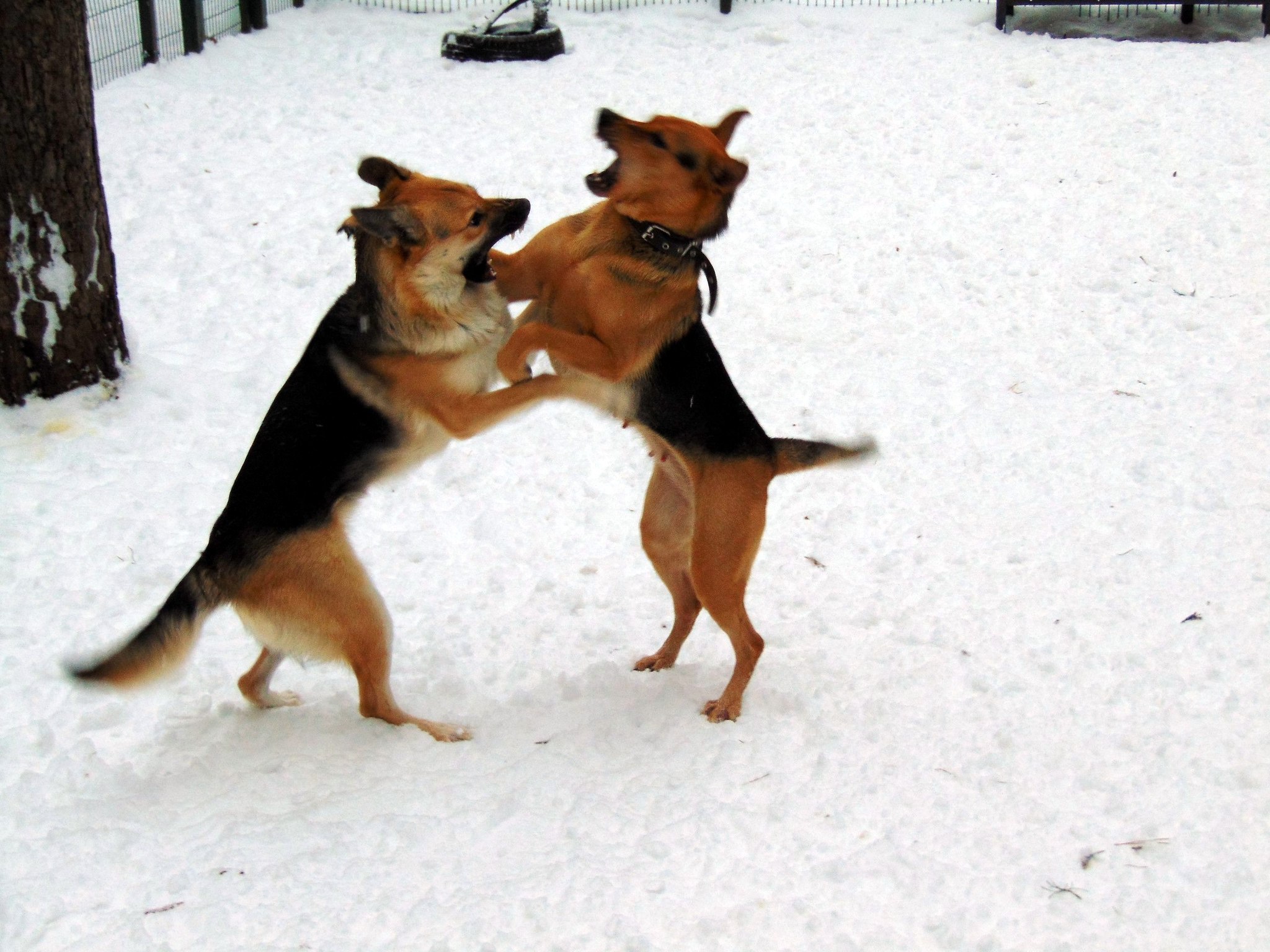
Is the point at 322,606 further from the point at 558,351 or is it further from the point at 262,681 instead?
the point at 558,351

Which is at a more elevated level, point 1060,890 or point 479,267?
point 479,267

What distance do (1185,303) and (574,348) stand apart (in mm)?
5899

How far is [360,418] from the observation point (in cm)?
446

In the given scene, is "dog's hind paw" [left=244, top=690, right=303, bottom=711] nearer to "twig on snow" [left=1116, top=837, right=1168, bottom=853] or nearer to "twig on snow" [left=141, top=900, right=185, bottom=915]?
"twig on snow" [left=141, top=900, right=185, bottom=915]

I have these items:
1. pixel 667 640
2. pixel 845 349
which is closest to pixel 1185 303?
pixel 845 349

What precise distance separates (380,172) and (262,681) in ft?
6.88

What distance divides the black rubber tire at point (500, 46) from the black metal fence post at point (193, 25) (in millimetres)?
2451

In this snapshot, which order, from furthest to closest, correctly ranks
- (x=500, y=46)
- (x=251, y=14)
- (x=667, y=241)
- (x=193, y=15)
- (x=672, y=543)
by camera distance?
(x=251, y=14)
(x=500, y=46)
(x=193, y=15)
(x=672, y=543)
(x=667, y=241)

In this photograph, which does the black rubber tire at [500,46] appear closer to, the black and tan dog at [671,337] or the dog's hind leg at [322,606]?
the black and tan dog at [671,337]

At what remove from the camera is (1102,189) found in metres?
9.95

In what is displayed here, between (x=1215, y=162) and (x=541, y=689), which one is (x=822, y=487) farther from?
(x=1215, y=162)

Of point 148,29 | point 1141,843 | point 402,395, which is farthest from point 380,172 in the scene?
point 148,29

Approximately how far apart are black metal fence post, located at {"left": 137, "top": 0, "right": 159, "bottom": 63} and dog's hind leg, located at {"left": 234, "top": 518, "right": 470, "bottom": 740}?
887cm

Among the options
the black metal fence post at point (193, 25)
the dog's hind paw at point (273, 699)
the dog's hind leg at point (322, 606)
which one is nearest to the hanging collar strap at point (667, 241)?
the dog's hind leg at point (322, 606)
